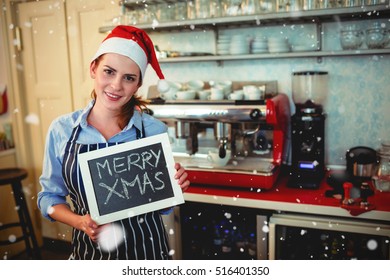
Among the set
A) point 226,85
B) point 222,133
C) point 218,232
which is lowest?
point 218,232

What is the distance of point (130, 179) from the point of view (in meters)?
1.21

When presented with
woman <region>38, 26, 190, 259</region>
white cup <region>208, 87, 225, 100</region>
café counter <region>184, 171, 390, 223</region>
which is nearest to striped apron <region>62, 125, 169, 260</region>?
woman <region>38, 26, 190, 259</region>

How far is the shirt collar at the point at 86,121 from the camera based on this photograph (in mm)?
1198

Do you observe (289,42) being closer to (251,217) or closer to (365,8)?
(365,8)

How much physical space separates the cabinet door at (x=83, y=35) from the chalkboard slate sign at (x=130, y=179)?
1.03m

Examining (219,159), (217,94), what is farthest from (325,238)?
(217,94)

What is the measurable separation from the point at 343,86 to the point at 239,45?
1.86 feet

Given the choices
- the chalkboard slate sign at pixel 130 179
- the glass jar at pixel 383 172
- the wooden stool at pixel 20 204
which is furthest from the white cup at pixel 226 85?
the wooden stool at pixel 20 204

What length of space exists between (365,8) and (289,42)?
45 centimetres

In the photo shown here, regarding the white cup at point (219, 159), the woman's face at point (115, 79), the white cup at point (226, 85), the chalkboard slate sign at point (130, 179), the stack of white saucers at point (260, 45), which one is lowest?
the white cup at point (219, 159)

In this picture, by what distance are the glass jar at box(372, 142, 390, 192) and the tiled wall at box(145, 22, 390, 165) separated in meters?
0.13

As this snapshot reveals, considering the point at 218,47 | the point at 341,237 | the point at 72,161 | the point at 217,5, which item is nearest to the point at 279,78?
the point at 218,47

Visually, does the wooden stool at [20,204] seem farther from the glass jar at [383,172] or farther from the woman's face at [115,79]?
the glass jar at [383,172]

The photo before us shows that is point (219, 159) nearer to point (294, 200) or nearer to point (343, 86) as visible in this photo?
point (294, 200)
